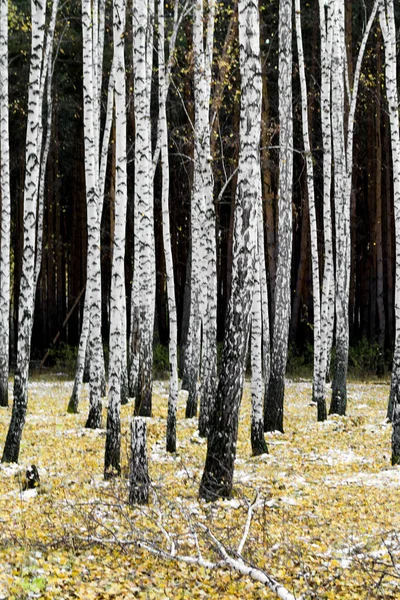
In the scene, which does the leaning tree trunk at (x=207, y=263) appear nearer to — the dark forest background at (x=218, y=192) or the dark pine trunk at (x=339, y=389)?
the dark pine trunk at (x=339, y=389)

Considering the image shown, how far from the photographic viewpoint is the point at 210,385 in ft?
37.6

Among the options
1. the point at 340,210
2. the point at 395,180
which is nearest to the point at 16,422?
the point at 395,180

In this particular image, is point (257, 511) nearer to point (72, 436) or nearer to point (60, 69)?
point (72, 436)

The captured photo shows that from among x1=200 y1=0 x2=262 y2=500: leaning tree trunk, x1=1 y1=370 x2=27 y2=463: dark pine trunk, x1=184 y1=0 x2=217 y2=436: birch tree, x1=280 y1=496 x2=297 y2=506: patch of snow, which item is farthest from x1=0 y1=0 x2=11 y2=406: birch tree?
x1=280 y1=496 x2=297 y2=506: patch of snow

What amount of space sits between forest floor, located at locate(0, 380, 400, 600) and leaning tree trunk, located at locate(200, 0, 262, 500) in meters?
0.38

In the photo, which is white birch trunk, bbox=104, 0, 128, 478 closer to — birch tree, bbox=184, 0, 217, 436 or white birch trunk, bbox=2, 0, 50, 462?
white birch trunk, bbox=2, 0, 50, 462

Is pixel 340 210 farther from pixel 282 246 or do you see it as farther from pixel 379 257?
pixel 379 257

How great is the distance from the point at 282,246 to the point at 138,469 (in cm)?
604

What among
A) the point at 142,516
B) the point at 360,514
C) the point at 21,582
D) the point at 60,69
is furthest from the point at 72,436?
the point at 60,69

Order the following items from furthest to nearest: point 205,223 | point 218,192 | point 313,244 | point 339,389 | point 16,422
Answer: point 218,192 < point 313,244 < point 339,389 < point 205,223 < point 16,422

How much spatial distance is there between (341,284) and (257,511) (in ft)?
27.4

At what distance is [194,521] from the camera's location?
22.7 feet

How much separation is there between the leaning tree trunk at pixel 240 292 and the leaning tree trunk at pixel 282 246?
4.33 m

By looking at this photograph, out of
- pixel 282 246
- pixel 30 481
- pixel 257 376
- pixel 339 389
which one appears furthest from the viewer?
pixel 339 389
